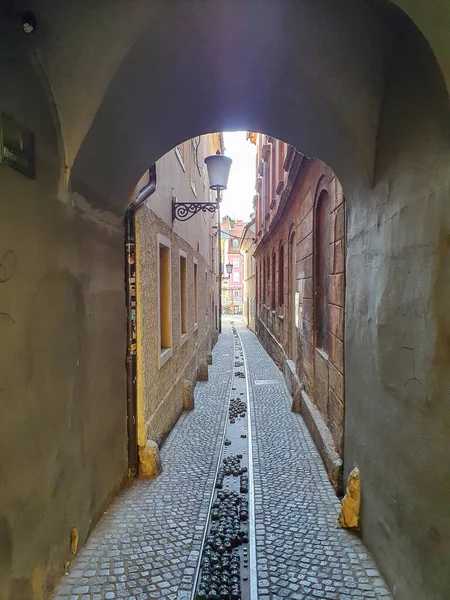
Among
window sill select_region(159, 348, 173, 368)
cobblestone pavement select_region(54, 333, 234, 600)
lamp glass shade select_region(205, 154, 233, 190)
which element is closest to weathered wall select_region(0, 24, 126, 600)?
cobblestone pavement select_region(54, 333, 234, 600)

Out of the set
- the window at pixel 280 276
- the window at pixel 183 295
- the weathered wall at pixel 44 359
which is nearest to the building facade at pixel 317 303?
the window at pixel 280 276

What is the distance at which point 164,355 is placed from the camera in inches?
244

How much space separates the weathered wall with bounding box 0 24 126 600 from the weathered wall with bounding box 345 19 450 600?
219 cm

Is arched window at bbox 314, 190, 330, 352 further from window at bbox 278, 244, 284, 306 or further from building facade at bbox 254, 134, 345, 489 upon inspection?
window at bbox 278, 244, 284, 306

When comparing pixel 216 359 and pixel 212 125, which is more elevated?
pixel 212 125

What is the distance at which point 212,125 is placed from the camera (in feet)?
14.3

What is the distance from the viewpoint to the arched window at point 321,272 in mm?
6242

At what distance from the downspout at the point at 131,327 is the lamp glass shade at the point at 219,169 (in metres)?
1.62

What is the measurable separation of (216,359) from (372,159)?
12.1 m

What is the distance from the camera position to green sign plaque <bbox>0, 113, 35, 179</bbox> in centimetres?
220

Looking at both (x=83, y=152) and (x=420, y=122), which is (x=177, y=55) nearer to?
(x=83, y=152)

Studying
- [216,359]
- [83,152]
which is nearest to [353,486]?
[83,152]

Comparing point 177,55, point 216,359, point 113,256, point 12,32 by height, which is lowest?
point 216,359

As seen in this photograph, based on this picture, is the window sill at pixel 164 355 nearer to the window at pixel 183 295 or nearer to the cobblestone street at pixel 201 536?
the cobblestone street at pixel 201 536
